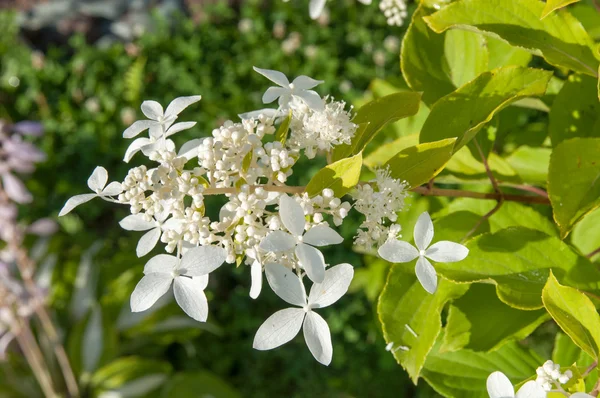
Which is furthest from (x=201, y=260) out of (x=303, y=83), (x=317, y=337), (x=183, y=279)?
(x=303, y=83)

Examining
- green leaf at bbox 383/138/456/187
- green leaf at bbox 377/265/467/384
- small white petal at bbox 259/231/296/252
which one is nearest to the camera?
small white petal at bbox 259/231/296/252

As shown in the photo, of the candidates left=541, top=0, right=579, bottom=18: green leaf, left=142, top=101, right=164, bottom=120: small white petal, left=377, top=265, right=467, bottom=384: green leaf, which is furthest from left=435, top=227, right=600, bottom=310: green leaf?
left=142, top=101, right=164, bottom=120: small white petal

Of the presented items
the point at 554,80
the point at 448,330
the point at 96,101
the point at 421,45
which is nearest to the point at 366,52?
the point at 96,101

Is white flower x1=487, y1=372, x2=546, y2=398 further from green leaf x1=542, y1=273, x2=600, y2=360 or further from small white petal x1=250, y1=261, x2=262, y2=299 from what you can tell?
small white petal x1=250, y1=261, x2=262, y2=299

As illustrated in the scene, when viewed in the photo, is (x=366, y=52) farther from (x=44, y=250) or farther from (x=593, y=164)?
(x=593, y=164)

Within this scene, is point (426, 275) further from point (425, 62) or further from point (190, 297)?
point (425, 62)

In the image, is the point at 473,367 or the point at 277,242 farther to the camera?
the point at 473,367
